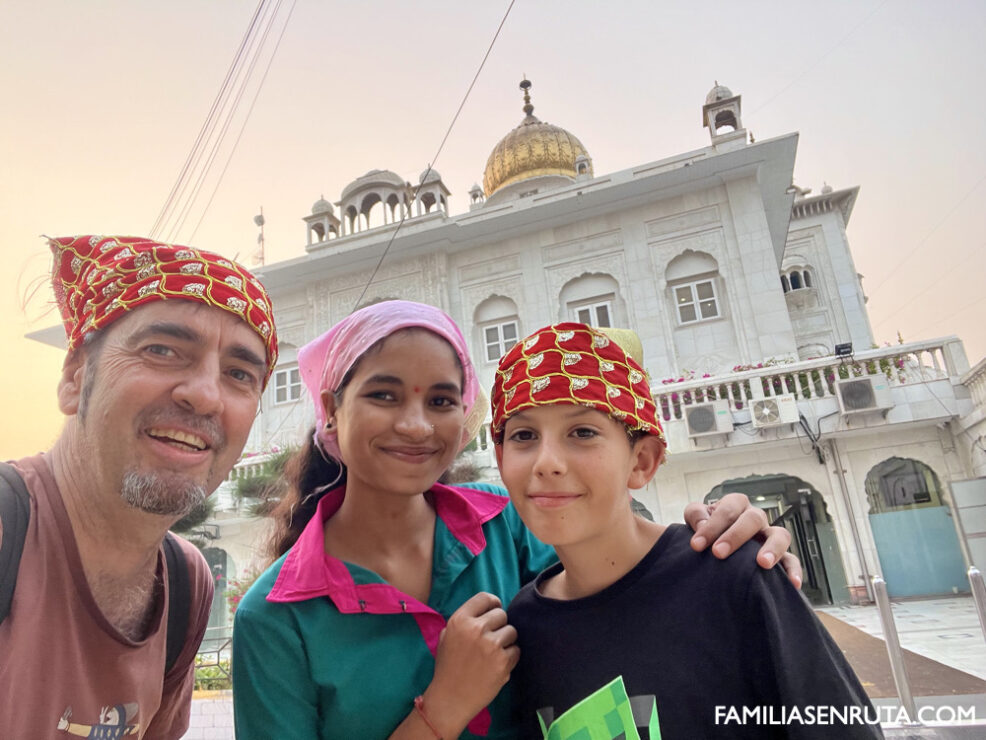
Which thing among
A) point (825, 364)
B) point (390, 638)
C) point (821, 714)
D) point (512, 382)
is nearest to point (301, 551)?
point (390, 638)

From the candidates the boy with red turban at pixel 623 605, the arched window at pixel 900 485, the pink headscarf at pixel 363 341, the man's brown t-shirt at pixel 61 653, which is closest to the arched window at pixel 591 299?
the arched window at pixel 900 485

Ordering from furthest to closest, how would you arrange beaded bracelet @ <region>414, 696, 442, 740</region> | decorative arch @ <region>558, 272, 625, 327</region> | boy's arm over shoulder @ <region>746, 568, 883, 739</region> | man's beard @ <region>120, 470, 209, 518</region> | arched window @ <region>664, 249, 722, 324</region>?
decorative arch @ <region>558, 272, 625, 327</region> < arched window @ <region>664, 249, 722, 324</region> < man's beard @ <region>120, 470, 209, 518</region> < beaded bracelet @ <region>414, 696, 442, 740</region> < boy's arm over shoulder @ <region>746, 568, 883, 739</region>

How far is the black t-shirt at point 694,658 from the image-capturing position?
0.90 m

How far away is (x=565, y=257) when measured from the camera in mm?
12945

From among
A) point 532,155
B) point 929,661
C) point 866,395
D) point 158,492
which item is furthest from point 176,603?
point 532,155

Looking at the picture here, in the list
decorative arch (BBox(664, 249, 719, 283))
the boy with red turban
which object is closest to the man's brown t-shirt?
the boy with red turban

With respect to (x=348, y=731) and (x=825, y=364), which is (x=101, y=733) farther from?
(x=825, y=364)

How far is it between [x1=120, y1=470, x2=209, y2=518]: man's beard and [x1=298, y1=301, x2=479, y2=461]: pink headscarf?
0.35m

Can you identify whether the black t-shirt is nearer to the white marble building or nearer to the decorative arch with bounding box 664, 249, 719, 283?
the white marble building

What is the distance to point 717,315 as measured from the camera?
1175 centimetres

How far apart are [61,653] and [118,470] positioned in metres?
0.40

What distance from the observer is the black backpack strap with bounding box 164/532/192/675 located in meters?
1.58

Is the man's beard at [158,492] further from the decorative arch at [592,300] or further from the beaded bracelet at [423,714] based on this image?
the decorative arch at [592,300]

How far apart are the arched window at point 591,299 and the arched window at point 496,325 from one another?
1.17 m
